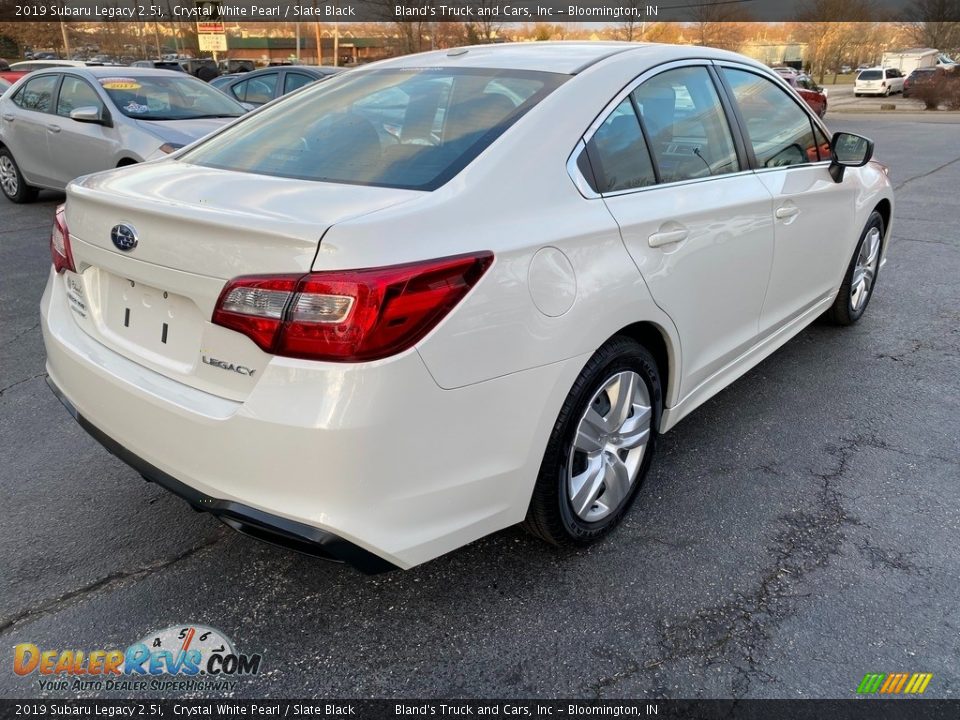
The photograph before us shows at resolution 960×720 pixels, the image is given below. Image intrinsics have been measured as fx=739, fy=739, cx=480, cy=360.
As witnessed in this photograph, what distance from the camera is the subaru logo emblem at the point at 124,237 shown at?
2.05 m

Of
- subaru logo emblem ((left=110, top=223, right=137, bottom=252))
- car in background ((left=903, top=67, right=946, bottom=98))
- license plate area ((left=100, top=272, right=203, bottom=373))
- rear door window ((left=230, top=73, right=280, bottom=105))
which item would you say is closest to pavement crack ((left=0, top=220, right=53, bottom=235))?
rear door window ((left=230, top=73, right=280, bottom=105))

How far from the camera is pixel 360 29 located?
64188 millimetres

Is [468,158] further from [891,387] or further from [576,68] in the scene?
[891,387]

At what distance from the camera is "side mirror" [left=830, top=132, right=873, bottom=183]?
12.4 feet

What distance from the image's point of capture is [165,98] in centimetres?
783

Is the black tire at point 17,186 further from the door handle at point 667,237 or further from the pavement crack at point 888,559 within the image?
the pavement crack at point 888,559

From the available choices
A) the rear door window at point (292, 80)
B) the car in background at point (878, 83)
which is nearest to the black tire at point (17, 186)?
the rear door window at point (292, 80)

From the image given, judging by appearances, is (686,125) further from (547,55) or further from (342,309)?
(342,309)

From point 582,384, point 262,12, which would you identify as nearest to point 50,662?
point 582,384

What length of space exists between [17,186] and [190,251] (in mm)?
8739

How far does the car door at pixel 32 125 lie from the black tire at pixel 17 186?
0.57ft

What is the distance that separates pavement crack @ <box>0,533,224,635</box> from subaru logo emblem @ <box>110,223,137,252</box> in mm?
1082

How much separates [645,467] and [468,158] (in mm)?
1356

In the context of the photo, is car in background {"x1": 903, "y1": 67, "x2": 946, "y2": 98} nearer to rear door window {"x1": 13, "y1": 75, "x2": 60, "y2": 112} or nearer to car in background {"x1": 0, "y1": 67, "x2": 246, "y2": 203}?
car in background {"x1": 0, "y1": 67, "x2": 246, "y2": 203}
